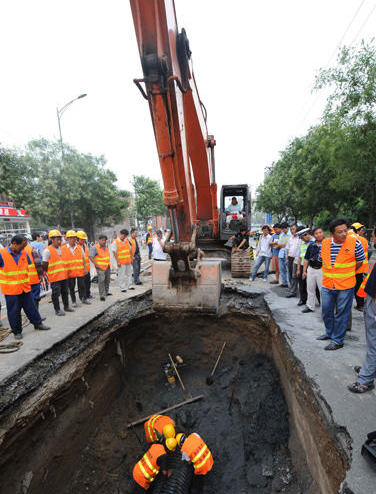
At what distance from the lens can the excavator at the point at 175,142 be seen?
2.93 meters

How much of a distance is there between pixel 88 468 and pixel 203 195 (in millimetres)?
5643

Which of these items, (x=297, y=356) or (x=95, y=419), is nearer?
(x=297, y=356)

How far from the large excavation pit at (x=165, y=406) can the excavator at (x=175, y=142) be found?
3.48ft

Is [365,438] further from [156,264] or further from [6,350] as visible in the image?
[6,350]

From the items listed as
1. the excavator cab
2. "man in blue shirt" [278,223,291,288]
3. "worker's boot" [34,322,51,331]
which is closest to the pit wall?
"man in blue shirt" [278,223,291,288]

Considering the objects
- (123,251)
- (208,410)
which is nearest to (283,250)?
(208,410)

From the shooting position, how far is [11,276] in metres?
4.20

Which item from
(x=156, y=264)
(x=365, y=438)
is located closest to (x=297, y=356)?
(x=365, y=438)

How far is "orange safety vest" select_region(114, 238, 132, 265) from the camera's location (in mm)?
6918

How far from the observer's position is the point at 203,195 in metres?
6.27

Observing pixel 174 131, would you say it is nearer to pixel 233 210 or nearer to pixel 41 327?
pixel 41 327

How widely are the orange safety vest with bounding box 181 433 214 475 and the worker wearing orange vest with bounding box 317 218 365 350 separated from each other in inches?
90.9

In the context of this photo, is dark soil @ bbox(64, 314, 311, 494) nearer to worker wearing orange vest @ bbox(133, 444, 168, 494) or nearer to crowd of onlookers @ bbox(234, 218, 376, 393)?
worker wearing orange vest @ bbox(133, 444, 168, 494)

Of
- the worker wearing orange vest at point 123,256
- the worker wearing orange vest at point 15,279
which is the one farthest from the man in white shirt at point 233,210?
the worker wearing orange vest at point 15,279
